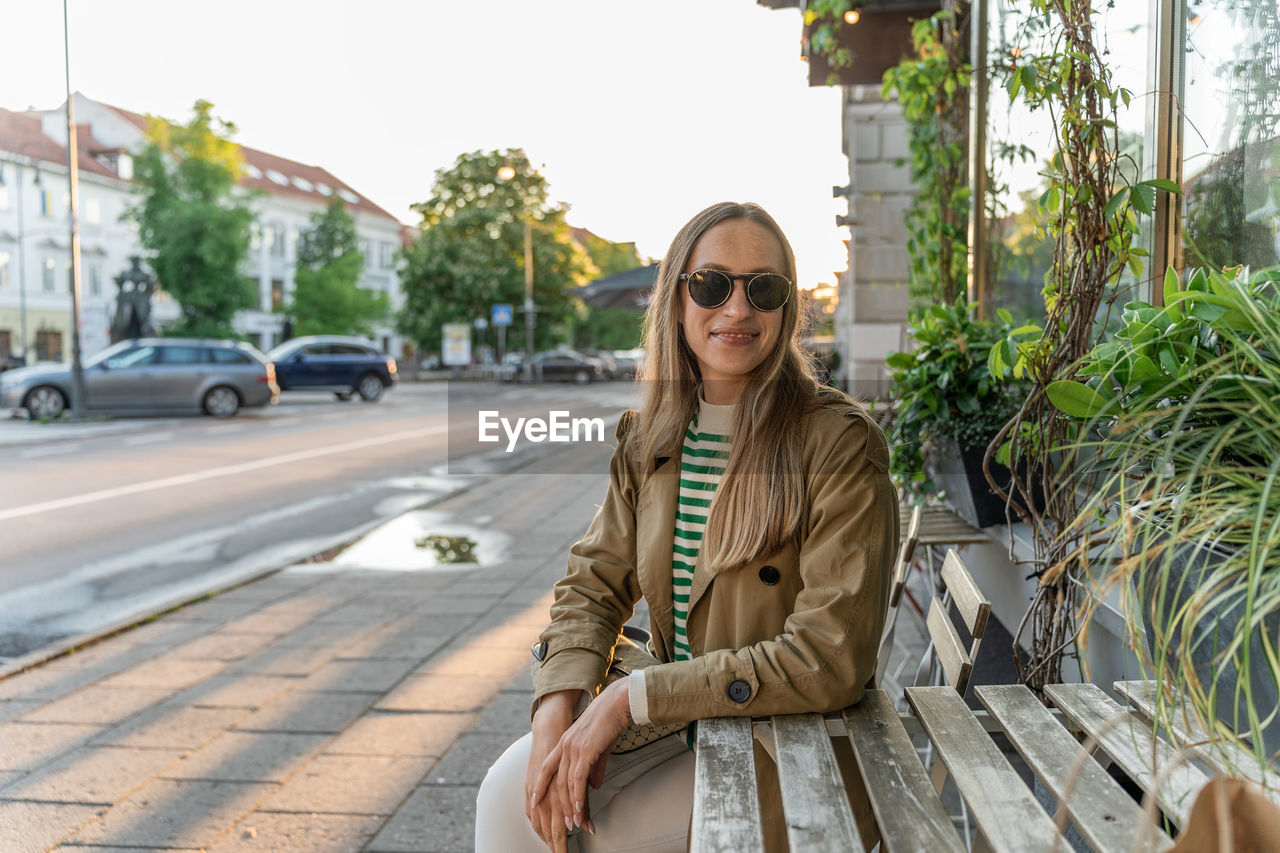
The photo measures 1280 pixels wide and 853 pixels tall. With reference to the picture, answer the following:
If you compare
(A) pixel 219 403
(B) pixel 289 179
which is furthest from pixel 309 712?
(B) pixel 289 179

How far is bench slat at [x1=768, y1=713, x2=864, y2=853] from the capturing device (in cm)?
136

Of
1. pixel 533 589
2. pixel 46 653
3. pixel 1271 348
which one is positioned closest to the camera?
pixel 1271 348

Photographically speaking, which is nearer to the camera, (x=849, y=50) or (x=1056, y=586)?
(x=1056, y=586)

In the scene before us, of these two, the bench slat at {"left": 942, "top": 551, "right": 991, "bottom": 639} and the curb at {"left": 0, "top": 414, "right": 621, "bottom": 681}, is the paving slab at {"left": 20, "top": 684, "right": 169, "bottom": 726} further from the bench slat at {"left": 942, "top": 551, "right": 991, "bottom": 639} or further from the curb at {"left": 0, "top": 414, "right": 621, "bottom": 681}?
the bench slat at {"left": 942, "top": 551, "right": 991, "bottom": 639}

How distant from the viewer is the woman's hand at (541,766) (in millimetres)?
1840

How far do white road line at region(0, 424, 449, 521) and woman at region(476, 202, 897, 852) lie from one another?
8.85 meters

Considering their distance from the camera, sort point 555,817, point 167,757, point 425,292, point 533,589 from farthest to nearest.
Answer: point 425,292 < point 533,589 < point 167,757 < point 555,817

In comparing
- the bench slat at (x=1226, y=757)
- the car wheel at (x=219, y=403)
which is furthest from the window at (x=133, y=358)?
the bench slat at (x=1226, y=757)

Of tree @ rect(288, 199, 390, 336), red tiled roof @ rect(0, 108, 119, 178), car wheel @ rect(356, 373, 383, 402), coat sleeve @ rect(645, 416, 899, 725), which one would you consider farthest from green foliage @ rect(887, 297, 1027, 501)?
tree @ rect(288, 199, 390, 336)

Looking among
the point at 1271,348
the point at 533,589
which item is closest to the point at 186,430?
the point at 533,589

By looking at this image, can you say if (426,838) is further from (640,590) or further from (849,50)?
(849,50)

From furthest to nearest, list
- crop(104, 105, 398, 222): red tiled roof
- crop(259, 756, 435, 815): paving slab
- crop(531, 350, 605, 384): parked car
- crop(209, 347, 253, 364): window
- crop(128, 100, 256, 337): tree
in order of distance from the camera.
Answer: crop(104, 105, 398, 222): red tiled roof, crop(531, 350, 605, 384): parked car, crop(128, 100, 256, 337): tree, crop(209, 347, 253, 364): window, crop(259, 756, 435, 815): paving slab

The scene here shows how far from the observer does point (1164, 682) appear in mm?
1283

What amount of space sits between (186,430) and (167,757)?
54.6 ft
